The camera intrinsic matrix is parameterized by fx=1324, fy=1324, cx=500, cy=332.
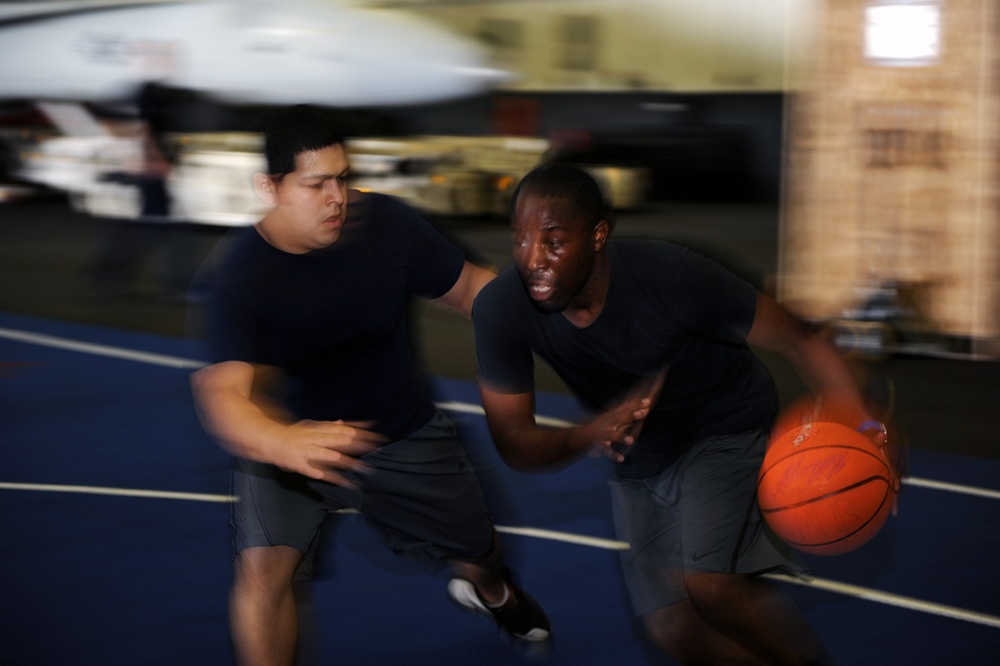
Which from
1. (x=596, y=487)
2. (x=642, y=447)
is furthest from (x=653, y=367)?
(x=596, y=487)

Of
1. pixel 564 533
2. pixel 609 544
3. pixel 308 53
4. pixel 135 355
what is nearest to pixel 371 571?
pixel 564 533

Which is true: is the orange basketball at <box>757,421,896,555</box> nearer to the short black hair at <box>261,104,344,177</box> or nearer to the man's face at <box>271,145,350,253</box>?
the man's face at <box>271,145,350,253</box>

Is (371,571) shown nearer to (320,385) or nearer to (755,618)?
(320,385)

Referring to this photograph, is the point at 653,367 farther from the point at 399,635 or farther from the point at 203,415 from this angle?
the point at 399,635

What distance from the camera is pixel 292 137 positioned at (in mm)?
4531

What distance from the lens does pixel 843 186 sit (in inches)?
440

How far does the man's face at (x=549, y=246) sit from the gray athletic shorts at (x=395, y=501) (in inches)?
43.4

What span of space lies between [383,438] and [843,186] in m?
7.25

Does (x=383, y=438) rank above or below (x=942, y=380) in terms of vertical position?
above

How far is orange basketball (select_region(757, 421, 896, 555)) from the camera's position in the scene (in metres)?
4.38

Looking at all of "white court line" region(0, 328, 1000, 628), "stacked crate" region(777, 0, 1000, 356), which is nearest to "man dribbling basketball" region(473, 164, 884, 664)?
"white court line" region(0, 328, 1000, 628)

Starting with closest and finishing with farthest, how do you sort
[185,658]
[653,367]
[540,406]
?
[653,367]
[185,658]
[540,406]

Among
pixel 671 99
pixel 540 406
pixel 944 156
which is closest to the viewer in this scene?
pixel 540 406

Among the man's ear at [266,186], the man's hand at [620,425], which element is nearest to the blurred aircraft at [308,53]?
the man's ear at [266,186]
